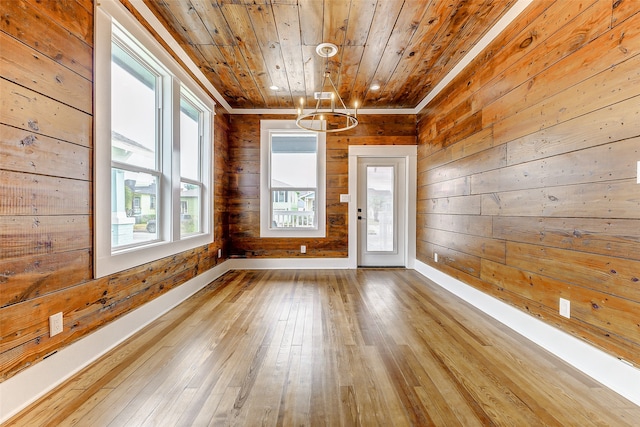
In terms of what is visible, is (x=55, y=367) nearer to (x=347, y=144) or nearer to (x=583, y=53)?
(x=583, y=53)

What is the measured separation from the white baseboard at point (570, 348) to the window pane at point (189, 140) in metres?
3.54

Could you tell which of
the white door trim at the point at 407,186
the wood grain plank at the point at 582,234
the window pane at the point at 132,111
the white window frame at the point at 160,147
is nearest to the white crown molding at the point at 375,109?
the white window frame at the point at 160,147

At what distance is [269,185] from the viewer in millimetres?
4641

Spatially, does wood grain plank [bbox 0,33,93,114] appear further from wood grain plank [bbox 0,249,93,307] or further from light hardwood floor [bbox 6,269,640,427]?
light hardwood floor [bbox 6,269,640,427]

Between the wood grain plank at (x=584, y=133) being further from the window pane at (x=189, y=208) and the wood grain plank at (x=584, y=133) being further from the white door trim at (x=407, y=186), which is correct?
the window pane at (x=189, y=208)

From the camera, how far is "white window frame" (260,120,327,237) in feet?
15.1

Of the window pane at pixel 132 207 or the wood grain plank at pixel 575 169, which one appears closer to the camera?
the wood grain plank at pixel 575 169

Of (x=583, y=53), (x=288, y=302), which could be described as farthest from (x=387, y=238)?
(x=583, y=53)

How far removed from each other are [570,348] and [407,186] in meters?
3.10

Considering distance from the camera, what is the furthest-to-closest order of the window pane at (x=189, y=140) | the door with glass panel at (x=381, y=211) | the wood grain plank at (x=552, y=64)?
the door with glass panel at (x=381, y=211)
the window pane at (x=189, y=140)
the wood grain plank at (x=552, y=64)

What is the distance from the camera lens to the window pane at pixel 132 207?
2.17 meters

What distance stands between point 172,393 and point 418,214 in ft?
13.0

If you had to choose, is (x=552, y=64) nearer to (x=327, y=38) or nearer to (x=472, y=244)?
(x=472, y=244)

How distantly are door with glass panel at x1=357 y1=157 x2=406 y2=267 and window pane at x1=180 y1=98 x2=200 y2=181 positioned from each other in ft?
8.28
